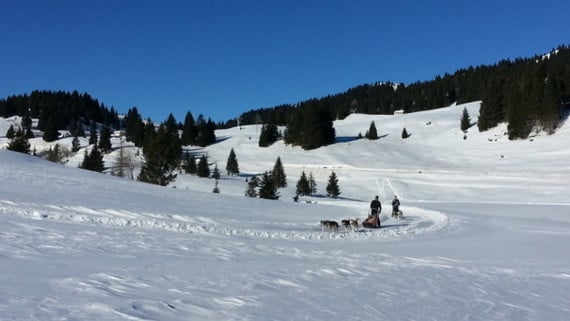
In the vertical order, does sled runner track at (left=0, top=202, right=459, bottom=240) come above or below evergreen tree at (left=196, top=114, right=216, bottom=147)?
below

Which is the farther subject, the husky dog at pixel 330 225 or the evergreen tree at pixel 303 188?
the evergreen tree at pixel 303 188

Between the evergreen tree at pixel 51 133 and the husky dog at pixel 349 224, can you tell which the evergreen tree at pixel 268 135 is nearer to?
the evergreen tree at pixel 51 133

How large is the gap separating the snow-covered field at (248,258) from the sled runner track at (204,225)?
0.07m

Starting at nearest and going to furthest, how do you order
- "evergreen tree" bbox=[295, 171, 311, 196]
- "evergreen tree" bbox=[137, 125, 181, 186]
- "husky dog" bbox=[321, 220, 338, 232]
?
"husky dog" bbox=[321, 220, 338, 232], "evergreen tree" bbox=[137, 125, 181, 186], "evergreen tree" bbox=[295, 171, 311, 196]

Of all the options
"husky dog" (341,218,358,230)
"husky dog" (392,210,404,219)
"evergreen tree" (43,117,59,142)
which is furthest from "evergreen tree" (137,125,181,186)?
"evergreen tree" (43,117,59,142)

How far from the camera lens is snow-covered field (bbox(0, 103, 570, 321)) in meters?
6.58

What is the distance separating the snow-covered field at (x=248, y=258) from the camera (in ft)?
21.6

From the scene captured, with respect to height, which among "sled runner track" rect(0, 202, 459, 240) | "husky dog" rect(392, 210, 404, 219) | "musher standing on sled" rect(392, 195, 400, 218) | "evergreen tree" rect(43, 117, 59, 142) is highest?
"evergreen tree" rect(43, 117, 59, 142)

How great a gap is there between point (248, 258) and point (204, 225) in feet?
20.4

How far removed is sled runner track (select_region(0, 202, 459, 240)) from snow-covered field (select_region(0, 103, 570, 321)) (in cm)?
7

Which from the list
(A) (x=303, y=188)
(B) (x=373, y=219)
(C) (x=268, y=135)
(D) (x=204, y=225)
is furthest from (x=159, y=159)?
(C) (x=268, y=135)

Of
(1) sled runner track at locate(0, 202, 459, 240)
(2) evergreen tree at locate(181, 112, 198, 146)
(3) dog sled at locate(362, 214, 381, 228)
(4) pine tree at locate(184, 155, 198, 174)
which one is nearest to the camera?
(1) sled runner track at locate(0, 202, 459, 240)

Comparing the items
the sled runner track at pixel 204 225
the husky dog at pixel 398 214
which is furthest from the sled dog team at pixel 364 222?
the husky dog at pixel 398 214

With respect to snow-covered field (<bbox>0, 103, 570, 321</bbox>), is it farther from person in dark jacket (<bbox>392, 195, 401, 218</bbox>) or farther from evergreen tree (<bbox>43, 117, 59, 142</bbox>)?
evergreen tree (<bbox>43, 117, 59, 142</bbox>)
